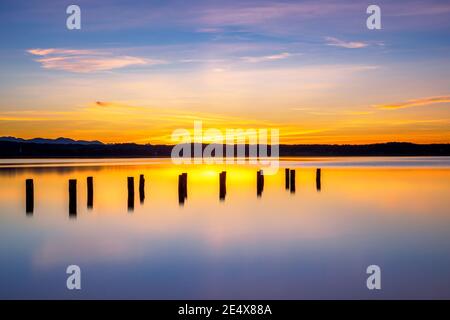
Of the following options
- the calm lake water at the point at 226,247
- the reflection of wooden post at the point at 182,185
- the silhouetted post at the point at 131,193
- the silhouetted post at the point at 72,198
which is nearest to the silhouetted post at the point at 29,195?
the calm lake water at the point at 226,247

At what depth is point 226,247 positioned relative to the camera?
14.2 m

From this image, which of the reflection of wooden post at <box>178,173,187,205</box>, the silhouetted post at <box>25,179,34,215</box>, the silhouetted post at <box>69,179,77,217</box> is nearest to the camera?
the silhouetted post at <box>69,179,77,217</box>

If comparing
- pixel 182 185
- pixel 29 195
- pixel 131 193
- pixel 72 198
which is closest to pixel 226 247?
pixel 72 198

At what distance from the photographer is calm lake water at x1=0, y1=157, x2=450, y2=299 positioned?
995 centimetres

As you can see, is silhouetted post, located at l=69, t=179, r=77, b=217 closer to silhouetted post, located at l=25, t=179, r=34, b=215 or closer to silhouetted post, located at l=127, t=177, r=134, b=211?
silhouetted post, located at l=25, t=179, r=34, b=215

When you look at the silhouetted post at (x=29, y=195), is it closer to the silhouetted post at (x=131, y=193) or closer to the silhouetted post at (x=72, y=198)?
the silhouetted post at (x=72, y=198)

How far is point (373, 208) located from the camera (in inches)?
882

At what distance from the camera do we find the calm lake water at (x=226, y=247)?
32.6 ft

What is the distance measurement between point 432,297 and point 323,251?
13.9 ft

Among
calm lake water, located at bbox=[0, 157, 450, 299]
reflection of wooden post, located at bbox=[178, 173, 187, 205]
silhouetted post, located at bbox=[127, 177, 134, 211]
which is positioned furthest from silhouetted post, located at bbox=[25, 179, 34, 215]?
reflection of wooden post, located at bbox=[178, 173, 187, 205]

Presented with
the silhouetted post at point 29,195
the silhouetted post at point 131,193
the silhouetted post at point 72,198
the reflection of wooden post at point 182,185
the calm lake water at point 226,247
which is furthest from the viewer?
the reflection of wooden post at point 182,185

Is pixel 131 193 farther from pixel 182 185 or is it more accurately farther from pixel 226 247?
pixel 226 247
